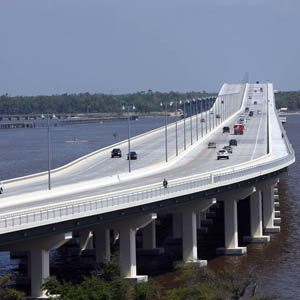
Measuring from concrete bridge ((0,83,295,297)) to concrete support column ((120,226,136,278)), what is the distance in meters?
0.06

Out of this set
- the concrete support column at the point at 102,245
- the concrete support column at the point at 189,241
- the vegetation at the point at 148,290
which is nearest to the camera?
the vegetation at the point at 148,290

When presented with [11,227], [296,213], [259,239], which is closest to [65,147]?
[296,213]

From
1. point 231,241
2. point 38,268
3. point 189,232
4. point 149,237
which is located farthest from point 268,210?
point 38,268

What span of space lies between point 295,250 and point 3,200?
2247cm

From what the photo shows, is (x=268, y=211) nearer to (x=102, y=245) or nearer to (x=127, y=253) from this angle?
(x=102, y=245)

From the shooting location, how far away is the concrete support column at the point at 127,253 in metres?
55.2

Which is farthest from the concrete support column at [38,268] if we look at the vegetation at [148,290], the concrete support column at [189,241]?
the concrete support column at [189,241]

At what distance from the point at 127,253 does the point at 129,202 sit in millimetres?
3055

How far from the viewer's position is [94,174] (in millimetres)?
80562

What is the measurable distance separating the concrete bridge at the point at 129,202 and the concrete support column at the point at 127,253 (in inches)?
2.2

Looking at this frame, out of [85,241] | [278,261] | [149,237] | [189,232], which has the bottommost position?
[278,261]

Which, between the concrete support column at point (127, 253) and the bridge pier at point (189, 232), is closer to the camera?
the concrete support column at point (127, 253)

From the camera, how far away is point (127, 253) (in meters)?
55.4

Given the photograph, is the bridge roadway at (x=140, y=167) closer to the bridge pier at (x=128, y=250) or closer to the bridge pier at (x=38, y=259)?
the bridge pier at (x=38, y=259)
